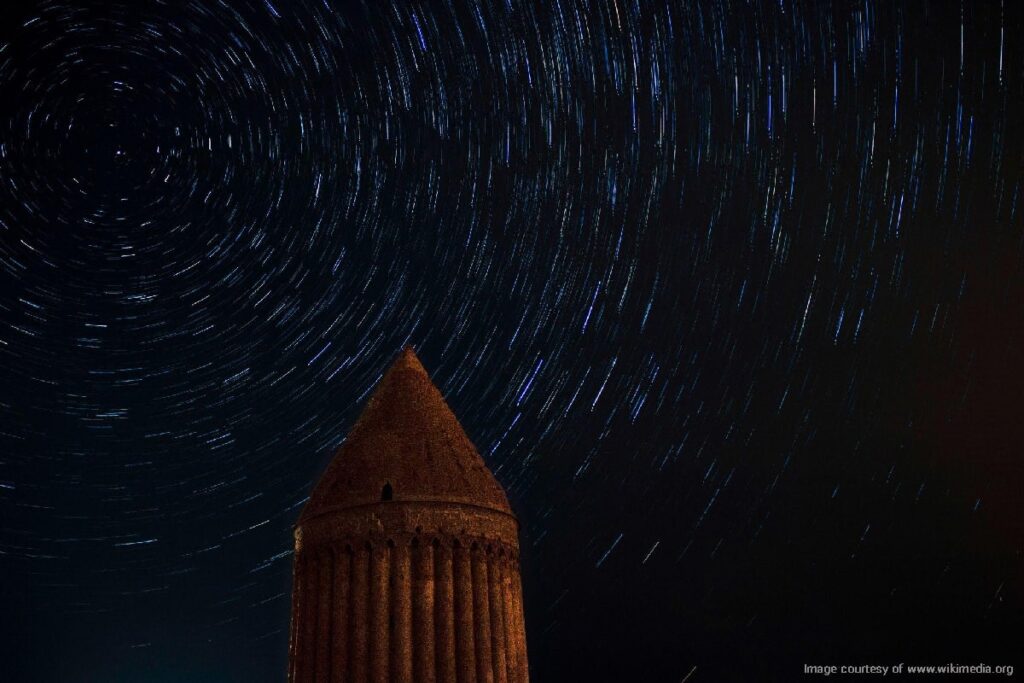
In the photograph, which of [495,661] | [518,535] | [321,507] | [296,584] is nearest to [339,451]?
[321,507]

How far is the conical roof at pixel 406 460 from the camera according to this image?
17156 mm

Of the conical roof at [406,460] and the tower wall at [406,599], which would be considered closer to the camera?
the tower wall at [406,599]

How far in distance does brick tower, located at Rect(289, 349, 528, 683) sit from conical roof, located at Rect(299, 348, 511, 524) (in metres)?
0.03

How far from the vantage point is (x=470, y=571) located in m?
16.8

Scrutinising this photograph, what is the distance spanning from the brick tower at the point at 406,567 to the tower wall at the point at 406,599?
0.02m

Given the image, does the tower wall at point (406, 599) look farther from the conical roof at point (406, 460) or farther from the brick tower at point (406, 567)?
the conical roof at point (406, 460)

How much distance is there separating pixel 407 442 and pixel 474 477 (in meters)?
1.46

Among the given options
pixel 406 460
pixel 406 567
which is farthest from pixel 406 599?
pixel 406 460

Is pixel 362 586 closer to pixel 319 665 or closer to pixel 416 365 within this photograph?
pixel 319 665

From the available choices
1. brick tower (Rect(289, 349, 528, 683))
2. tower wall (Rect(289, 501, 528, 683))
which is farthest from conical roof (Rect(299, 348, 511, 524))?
tower wall (Rect(289, 501, 528, 683))

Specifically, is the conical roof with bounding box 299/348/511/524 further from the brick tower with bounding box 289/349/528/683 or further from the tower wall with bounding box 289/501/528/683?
the tower wall with bounding box 289/501/528/683

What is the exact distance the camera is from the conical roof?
1716 cm

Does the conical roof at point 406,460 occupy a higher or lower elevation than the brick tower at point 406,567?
higher

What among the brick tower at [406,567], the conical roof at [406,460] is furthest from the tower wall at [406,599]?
the conical roof at [406,460]
